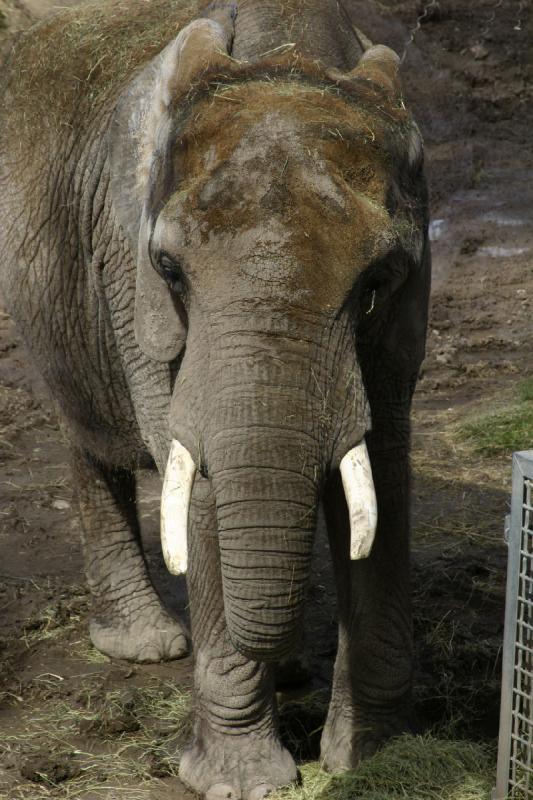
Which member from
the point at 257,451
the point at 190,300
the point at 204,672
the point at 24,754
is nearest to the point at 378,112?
the point at 190,300

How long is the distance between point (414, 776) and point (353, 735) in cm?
30

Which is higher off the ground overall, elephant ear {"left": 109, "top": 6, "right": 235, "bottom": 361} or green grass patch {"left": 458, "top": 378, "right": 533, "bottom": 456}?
elephant ear {"left": 109, "top": 6, "right": 235, "bottom": 361}

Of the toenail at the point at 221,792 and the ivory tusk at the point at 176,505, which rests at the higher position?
the ivory tusk at the point at 176,505

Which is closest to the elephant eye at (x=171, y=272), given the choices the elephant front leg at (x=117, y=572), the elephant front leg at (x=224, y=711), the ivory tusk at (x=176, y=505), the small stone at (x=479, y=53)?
the ivory tusk at (x=176, y=505)

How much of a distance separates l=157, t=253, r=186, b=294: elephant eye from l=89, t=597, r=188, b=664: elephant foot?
7.13ft

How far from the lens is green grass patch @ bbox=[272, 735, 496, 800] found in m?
3.79

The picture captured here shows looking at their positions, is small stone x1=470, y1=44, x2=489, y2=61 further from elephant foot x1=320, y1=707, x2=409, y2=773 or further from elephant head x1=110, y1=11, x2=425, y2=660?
elephant foot x1=320, y1=707, x2=409, y2=773

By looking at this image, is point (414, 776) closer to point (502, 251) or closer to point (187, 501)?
point (187, 501)

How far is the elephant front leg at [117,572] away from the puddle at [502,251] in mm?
6227

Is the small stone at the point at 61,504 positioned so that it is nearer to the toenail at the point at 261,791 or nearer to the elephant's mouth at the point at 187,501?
the toenail at the point at 261,791

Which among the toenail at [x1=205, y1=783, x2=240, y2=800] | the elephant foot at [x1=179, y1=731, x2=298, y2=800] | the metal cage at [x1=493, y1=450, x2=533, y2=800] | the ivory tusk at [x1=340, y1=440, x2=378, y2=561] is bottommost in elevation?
the toenail at [x1=205, y1=783, x2=240, y2=800]

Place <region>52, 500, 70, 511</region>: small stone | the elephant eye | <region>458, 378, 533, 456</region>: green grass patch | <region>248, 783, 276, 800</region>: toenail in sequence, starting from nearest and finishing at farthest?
1. the elephant eye
2. <region>248, 783, 276, 800</region>: toenail
3. <region>52, 500, 70, 511</region>: small stone
4. <region>458, 378, 533, 456</region>: green grass patch

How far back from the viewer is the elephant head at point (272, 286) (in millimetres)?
3109

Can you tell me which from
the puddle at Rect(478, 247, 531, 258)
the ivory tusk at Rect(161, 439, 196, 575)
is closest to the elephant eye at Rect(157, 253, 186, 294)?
the ivory tusk at Rect(161, 439, 196, 575)
